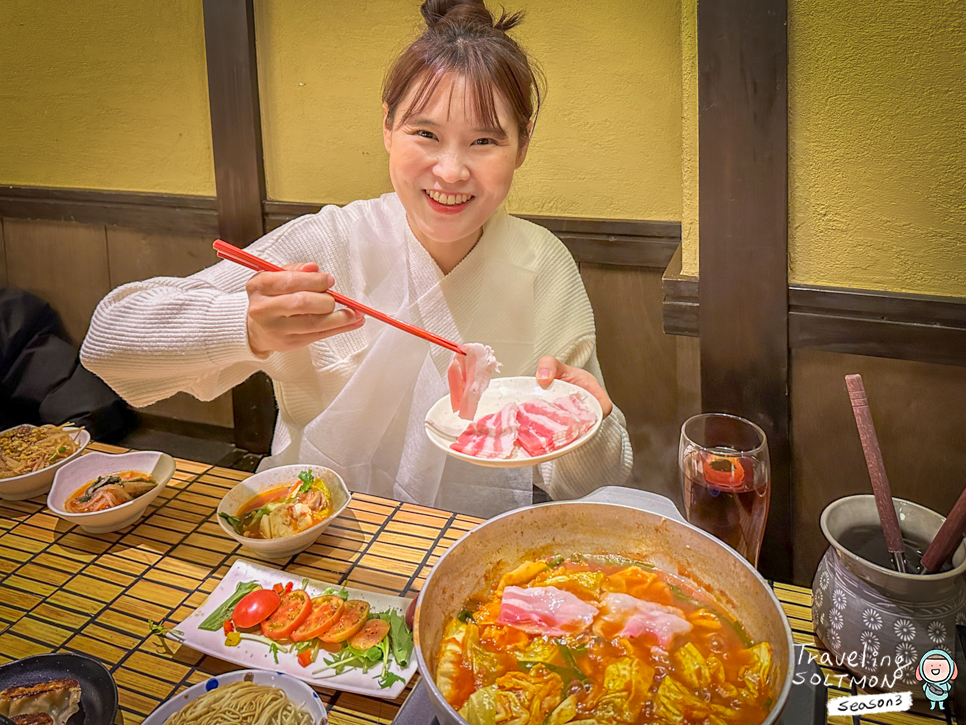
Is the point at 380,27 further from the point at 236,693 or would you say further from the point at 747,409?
the point at 236,693

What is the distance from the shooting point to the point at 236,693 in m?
0.92

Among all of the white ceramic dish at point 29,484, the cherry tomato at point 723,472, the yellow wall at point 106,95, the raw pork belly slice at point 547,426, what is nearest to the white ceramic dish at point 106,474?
the white ceramic dish at point 29,484

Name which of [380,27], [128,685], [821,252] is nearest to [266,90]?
[380,27]

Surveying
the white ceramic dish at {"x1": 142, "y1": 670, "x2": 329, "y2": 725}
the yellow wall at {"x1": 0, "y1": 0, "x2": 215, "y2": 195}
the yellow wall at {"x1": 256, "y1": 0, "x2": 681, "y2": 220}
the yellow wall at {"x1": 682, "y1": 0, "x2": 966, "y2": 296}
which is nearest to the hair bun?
the yellow wall at {"x1": 682, "y1": 0, "x2": 966, "y2": 296}

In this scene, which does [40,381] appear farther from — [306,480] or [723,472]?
[723,472]

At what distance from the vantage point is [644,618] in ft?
3.07

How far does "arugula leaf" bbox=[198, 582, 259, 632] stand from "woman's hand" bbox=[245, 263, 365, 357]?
431 millimetres

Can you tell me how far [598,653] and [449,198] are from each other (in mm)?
990

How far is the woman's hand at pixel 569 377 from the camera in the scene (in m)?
1.53

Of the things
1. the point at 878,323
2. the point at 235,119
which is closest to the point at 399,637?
the point at 878,323

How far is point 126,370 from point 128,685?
763 millimetres

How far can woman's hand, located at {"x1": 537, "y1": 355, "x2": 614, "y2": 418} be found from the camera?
1530mm

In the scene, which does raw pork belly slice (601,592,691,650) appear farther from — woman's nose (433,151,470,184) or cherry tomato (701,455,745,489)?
woman's nose (433,151,470,184)

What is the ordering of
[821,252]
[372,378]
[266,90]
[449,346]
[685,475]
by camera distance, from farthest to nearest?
[266,90]
[372,378]
[821,252]
[449,346]
[685,475]
